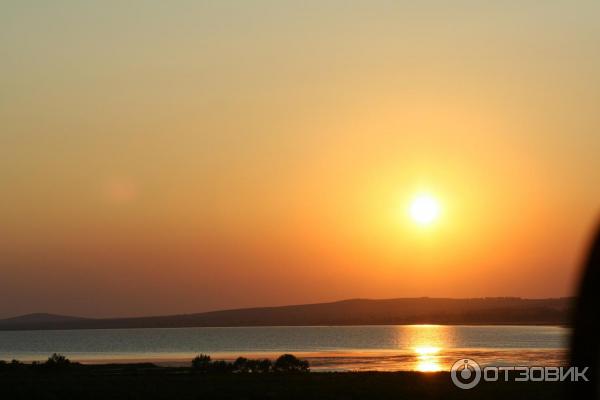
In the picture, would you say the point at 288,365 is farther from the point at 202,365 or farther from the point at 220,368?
the point at 202,365

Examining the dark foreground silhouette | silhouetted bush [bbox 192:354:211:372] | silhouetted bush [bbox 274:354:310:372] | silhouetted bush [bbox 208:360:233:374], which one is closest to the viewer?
the dark foreground silhouette

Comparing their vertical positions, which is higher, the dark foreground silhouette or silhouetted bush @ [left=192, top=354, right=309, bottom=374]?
silhouetted bush @ [left=192, top=354, right=309, bottom=374]

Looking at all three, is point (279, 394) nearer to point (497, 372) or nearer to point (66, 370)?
point (497, 372)

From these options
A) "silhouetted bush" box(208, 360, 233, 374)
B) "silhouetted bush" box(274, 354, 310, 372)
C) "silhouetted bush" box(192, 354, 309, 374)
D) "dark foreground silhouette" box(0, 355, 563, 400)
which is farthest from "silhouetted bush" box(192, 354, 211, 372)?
"dark foreground silhouette" box(0, 355, 563, 400)

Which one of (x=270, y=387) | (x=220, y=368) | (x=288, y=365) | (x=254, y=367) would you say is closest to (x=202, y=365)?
(x=220, y=368)

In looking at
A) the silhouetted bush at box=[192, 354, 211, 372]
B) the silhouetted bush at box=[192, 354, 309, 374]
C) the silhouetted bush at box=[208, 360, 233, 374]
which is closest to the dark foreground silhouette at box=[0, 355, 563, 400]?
the silhouetted bush at box=[192, 354, 309, 374]

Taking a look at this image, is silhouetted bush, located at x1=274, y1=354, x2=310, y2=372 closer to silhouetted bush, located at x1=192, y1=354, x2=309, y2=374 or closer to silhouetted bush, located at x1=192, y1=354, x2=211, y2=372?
silhouetted bush, located at x1=192, y1=354, x2=309, y2=374

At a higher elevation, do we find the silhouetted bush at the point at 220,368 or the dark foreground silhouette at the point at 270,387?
the silhouetted bush at the point at 220,368

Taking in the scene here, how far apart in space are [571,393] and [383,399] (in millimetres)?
18038

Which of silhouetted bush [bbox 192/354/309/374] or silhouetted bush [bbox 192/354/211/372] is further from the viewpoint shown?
silhouetted bush [bbox 192/354/211/372]

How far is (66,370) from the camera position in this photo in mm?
40062

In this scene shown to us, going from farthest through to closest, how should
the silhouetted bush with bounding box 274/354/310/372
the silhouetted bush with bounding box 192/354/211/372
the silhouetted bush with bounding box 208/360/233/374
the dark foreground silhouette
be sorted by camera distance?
the silhouetted bush with bounding box 192/354/211/372 < the silhouetted bush with bounding box 274/354/310/372 < the silhouetted bush with bounding box 208/360/233/374 < the dark foreground silhouette

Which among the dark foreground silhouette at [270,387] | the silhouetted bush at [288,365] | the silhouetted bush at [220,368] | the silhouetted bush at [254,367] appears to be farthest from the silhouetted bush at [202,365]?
the dark foreground silhouette at [270,387]

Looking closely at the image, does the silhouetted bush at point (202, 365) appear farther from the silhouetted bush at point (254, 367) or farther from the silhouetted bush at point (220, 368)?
the silhouetted bush at point (220, 368)
